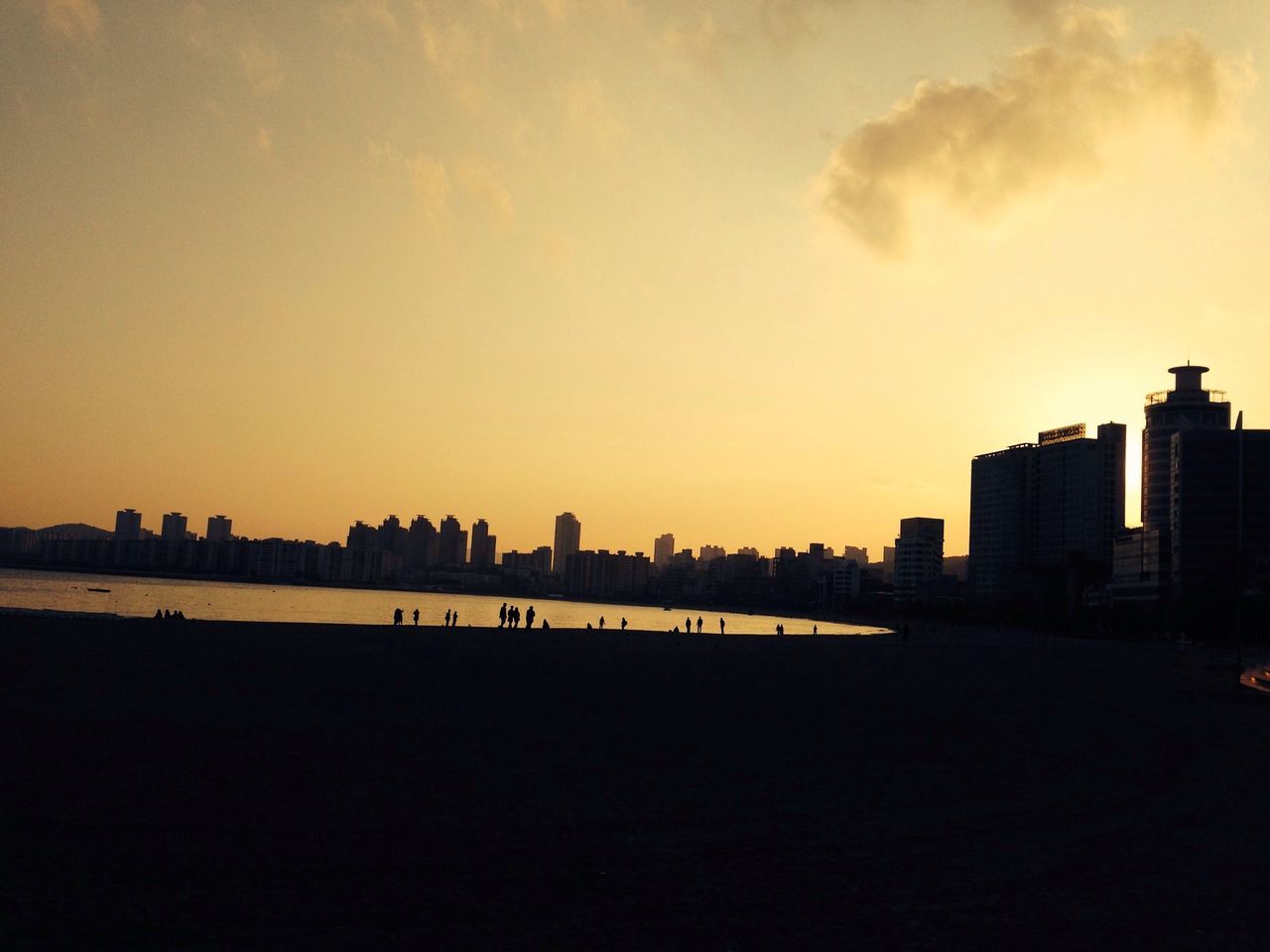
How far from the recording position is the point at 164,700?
2067 cm

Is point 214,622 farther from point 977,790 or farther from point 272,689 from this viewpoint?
point 977,790

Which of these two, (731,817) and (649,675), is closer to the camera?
(731,817)

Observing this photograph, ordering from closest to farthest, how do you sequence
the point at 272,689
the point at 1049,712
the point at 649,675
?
the point at 272,689 → the point at 1049,712 → the point at 649,675

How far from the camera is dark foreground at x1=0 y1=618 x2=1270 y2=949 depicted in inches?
306

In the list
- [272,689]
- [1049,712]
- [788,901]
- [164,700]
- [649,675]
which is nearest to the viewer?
[788,901]

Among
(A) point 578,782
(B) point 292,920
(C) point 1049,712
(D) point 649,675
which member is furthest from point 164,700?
(C) point 1049,712

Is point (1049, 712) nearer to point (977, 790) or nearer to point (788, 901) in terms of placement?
point (977, 790)

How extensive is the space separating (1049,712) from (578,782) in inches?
679

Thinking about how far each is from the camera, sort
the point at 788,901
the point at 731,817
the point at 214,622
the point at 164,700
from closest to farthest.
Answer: the point at 788,901
the point at 731,817
the point at 164,700
the point at 214,622

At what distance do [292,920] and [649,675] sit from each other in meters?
27.7

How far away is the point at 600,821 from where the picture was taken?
37.2 feet

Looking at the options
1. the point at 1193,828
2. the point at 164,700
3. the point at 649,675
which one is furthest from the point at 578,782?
the point at 649,675

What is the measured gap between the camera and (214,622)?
5672 centimetres

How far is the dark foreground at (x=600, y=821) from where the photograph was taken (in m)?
7.78
